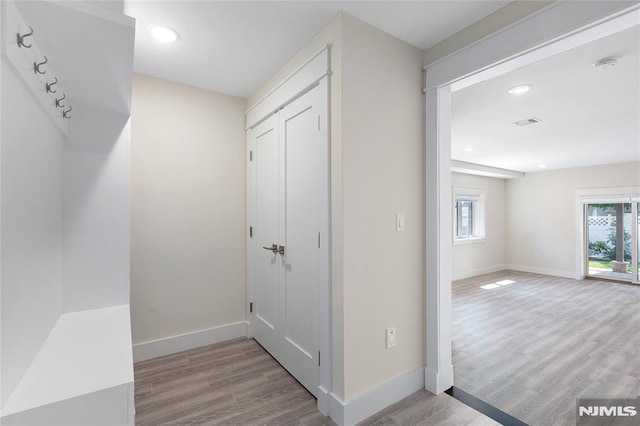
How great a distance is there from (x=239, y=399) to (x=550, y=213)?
315 inches

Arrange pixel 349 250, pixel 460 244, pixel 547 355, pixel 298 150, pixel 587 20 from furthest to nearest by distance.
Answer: pixel 460 244, pixel 547 355, pixel 298 150, pixel 349 250, pixel 587 20

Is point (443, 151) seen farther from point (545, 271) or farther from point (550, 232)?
point (545, 271)

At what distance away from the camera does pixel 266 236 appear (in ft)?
8.98

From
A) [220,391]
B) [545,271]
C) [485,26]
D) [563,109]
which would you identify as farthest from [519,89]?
[545,271]

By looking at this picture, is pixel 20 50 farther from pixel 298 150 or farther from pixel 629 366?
pixel 629 366

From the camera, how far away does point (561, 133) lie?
13.0ft

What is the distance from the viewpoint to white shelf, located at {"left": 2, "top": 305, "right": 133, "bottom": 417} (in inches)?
35.3

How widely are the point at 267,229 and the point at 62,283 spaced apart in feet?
4.81

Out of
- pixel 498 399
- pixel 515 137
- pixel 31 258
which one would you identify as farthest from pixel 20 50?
pixel 515 137

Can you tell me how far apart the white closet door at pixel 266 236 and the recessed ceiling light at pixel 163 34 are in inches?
35.9

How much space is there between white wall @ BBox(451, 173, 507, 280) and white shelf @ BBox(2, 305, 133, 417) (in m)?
6.33

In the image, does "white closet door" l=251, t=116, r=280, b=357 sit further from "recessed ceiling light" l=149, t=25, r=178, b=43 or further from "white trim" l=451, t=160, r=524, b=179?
"white trim" l=451, t=160, r=524, b=179

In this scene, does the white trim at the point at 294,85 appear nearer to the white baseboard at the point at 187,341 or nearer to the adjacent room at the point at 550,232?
the adjacent room at the point at 550,232

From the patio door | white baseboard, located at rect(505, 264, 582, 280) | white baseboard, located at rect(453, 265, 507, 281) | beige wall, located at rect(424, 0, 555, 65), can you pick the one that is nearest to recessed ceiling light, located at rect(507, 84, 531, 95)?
beige wall, located at rect(424, 0, 555, 65)
